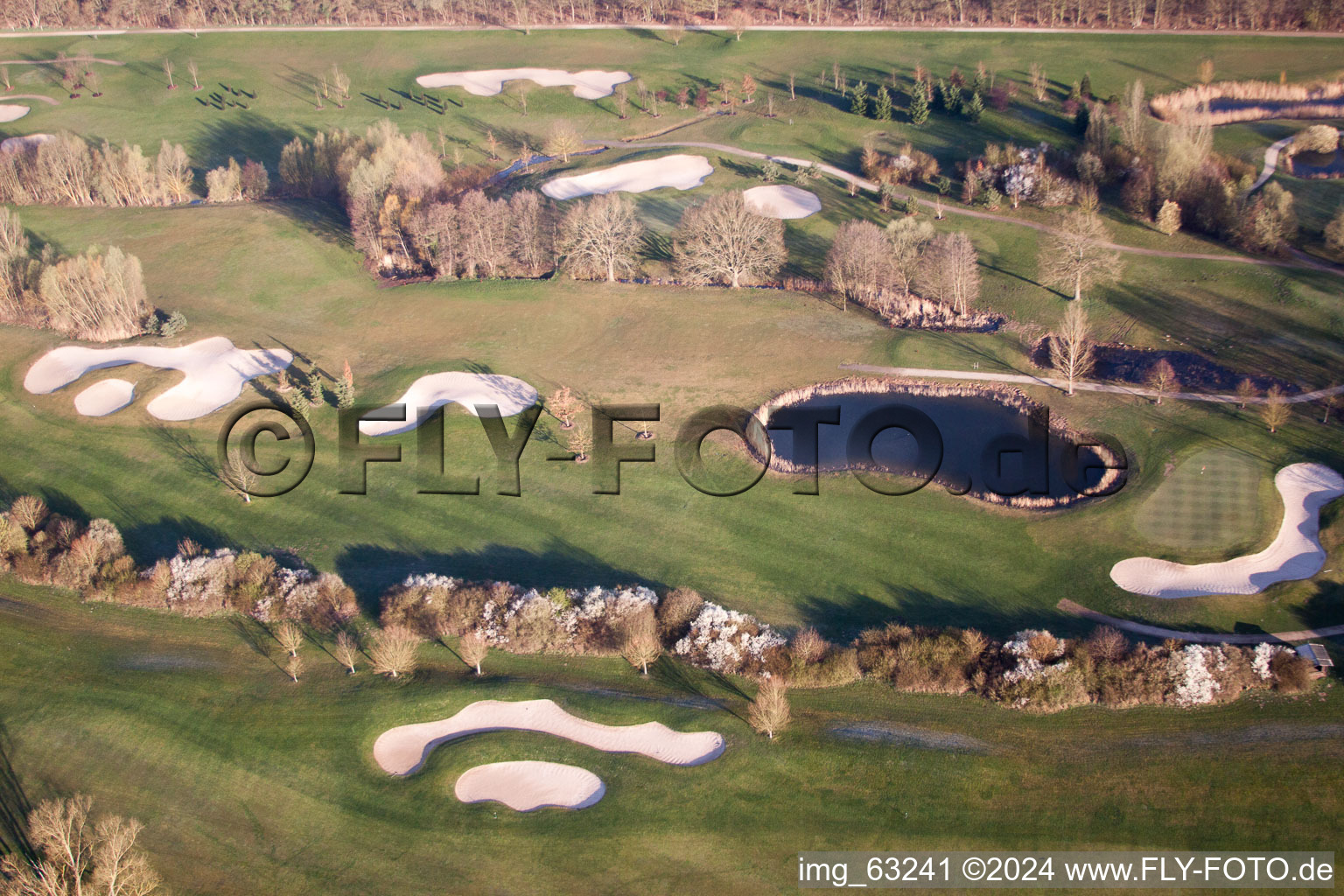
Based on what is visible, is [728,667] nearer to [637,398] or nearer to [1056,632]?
[1056,632]

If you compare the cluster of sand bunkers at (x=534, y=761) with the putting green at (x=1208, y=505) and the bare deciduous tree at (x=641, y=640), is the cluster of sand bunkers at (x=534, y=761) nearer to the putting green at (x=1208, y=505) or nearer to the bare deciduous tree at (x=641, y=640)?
the bare deciduous tree at (x=641, y=640)

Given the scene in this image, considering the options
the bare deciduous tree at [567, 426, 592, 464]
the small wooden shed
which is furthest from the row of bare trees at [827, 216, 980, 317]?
the small wooden shed

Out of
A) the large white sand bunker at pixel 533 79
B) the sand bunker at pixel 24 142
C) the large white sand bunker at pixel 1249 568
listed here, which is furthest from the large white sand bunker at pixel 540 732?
the sand bunker at pixel 24 142

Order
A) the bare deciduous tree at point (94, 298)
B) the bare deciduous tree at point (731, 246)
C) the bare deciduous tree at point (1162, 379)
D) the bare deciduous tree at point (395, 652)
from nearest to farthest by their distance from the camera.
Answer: the bare deciduous tree at point (395, 652) → the bare deciduous tree at point (1162, 379) → the bare deciduous tree at point (94, 298) → the bare deciduous tree at point (731, 246)

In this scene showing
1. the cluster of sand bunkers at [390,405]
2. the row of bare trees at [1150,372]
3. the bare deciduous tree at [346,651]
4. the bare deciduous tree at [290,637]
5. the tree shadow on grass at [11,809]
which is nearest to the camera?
the tree shadow on grass at [11,809]

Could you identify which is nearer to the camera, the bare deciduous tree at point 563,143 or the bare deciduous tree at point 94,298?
the bare deciduous tree at point 94,298

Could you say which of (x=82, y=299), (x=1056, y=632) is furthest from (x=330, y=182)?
(x=1056, y=632)

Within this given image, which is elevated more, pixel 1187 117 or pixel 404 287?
pixel 1187 117
